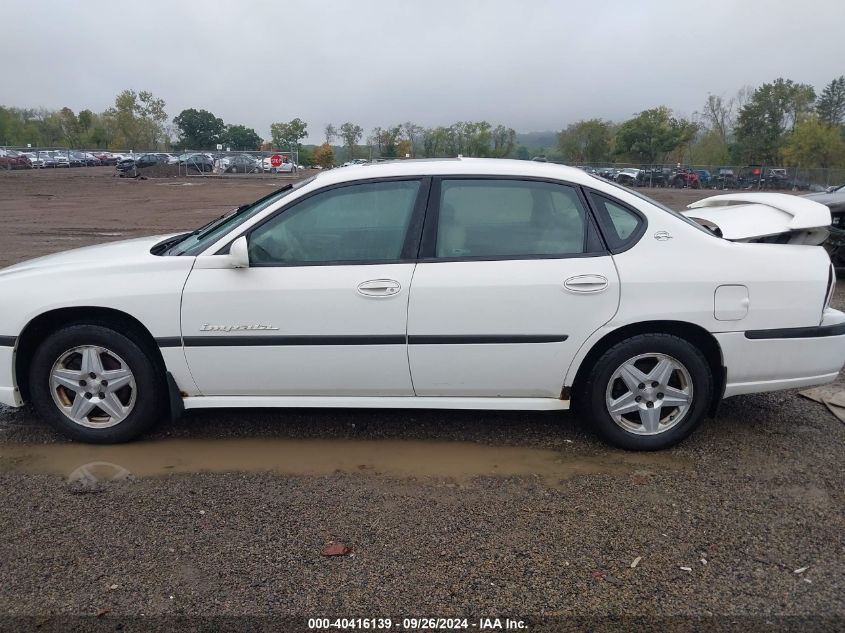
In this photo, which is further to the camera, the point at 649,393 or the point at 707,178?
the point at 707,178

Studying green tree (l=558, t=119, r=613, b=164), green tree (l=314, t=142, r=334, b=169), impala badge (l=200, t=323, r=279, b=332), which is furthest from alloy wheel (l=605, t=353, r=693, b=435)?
green tree (l=314, t=142, r=334, b=169)

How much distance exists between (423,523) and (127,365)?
194 centimetres

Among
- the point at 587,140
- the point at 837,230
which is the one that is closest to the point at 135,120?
the point at 587,140

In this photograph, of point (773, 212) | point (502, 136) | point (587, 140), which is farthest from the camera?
point (587, 140)

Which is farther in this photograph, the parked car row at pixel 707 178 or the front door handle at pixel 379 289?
the parked car row at pixel 707 178

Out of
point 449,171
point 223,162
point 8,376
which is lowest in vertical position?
point 8,376

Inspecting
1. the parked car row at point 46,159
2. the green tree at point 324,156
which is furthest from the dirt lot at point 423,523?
the green tree at point 324,156

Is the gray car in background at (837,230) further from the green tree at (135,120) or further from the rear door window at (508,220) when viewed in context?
the green tree at (135,120)

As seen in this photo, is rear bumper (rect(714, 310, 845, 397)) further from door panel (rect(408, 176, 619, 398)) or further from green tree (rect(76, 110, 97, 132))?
green tree (rect(76, 110, 97, 132))

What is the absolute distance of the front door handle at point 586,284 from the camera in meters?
3.54

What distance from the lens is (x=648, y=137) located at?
57625 millimetres

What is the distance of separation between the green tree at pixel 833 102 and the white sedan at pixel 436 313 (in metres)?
71.7

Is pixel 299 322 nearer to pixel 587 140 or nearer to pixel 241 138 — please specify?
pixel 587 140

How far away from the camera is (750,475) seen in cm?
352
